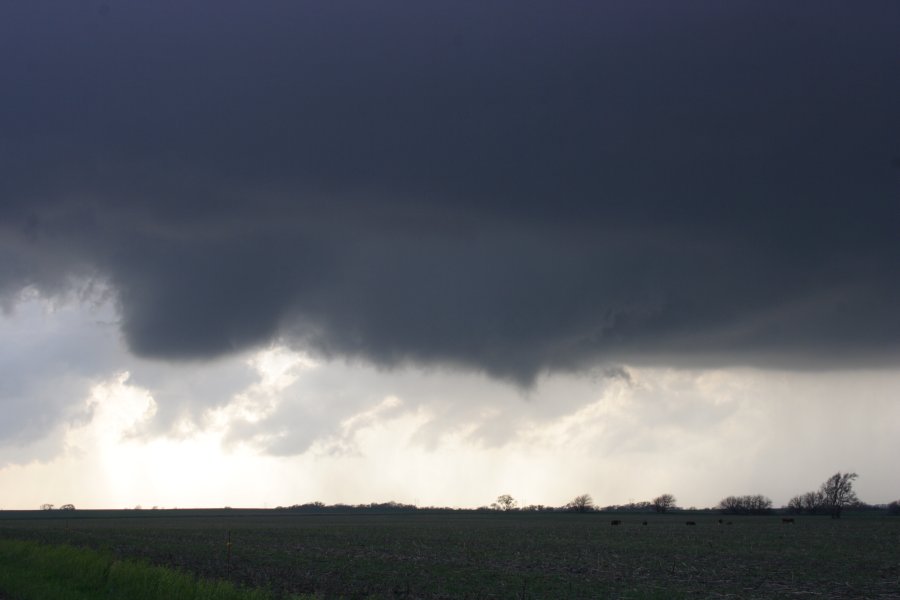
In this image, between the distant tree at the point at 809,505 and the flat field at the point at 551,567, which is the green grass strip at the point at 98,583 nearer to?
the flat field at the point at 551,567

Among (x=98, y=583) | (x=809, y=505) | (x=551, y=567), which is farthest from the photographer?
(x=809, y=505)

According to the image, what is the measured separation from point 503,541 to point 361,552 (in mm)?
16383

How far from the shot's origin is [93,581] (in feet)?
108

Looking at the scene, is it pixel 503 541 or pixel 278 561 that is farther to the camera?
pixel 503 541

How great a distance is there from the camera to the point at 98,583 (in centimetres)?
3253

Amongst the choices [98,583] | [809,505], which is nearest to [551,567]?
[98,583]

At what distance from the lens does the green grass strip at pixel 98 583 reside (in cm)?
2811

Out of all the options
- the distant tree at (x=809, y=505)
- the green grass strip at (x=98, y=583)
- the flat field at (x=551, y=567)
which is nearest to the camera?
the green grass strip at (x=98, y=583)

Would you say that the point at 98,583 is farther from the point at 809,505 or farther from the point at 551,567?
the point at 809,505

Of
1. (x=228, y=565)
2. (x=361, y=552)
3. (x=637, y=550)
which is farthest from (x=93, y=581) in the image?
(x=637, y=550)

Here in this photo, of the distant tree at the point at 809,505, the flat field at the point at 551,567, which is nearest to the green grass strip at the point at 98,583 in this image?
the flat field at the point at 551,567

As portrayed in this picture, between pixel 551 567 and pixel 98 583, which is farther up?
pixel 98 583

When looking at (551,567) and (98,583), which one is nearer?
(98,583)

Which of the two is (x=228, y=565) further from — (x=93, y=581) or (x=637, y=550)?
(x=637, y=550)
